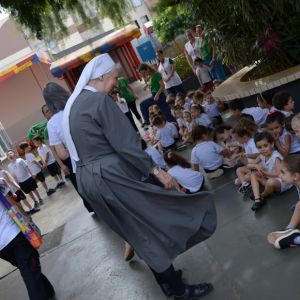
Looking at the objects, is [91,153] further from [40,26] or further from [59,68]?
[59,68]

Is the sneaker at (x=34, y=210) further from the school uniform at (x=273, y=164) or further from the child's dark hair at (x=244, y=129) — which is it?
the school uniform at (x=273, y=164)

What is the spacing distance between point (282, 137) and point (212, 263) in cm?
164

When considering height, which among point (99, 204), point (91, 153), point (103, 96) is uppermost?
point (103, 96)

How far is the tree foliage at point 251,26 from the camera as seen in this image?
4.35m

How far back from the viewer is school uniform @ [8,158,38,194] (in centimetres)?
687

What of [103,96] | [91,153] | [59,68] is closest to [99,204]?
[91,153]

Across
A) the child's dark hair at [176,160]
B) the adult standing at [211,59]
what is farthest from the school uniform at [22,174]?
the adult standing at [211,59]

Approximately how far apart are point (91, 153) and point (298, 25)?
3.84 meters

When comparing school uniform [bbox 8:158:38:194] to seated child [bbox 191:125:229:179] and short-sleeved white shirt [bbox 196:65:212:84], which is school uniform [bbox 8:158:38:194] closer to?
seated child [bbox 191:125:229:179]

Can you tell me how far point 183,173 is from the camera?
3758 millimetres

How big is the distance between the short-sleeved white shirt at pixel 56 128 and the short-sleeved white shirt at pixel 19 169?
3.51 meters

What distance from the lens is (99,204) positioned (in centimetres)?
212

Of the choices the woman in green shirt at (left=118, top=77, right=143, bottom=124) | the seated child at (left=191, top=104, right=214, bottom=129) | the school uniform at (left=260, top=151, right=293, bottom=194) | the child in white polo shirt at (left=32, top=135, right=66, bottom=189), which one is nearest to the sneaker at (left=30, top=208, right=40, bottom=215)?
the child in white polo shirt at (left=32, top=135, right=66, bottom=189)

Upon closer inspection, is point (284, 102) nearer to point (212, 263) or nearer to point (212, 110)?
point (212, 263)
